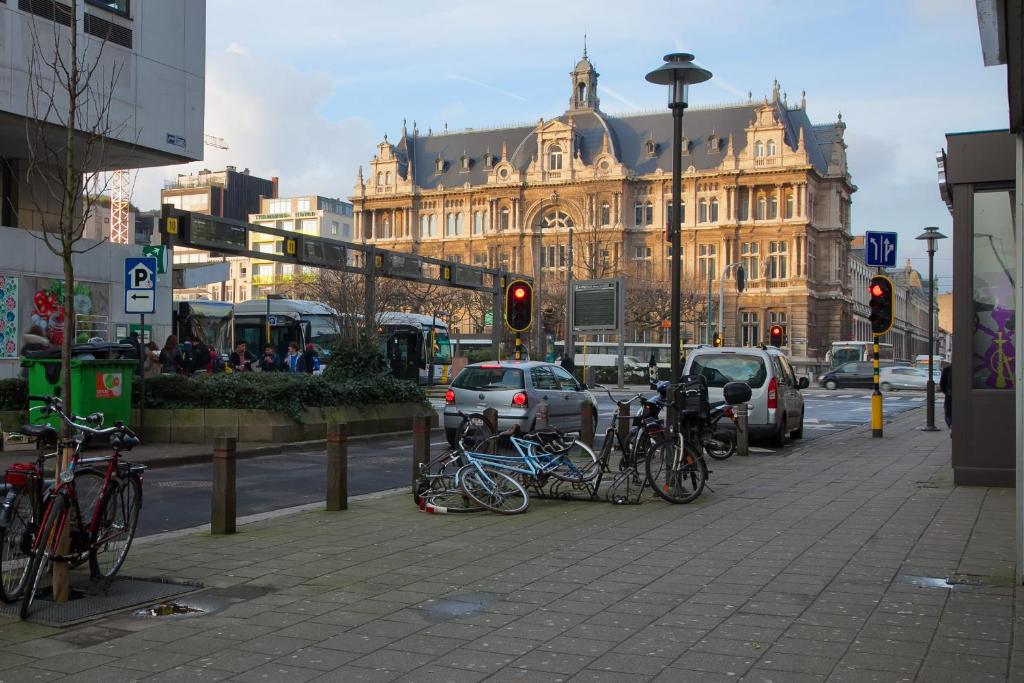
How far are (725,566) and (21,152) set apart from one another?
71.9ft

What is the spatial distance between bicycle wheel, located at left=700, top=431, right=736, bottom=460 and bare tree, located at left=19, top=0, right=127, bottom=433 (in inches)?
371

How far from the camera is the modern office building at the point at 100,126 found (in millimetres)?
21297

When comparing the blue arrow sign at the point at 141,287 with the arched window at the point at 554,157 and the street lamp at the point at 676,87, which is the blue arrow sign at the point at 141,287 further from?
the arched window at the point at 554,157

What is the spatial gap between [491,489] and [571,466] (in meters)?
1.11

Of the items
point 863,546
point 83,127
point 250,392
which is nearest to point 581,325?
point 250,392

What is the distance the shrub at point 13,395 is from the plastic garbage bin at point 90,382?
0.59 metres

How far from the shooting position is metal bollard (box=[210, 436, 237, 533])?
928 centimetres

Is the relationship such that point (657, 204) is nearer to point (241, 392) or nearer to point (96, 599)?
point (241, 392)

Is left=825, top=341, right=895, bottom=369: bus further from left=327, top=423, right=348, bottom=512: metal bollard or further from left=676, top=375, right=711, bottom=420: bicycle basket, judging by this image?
left=327, top=423, right=348, bottom=512: metal bollard

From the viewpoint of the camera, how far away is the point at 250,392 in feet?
60.8

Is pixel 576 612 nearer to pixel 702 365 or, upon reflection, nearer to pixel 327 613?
pixel 327 613

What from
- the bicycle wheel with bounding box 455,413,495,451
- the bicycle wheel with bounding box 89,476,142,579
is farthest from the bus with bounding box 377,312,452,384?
the bicycle wheel with bounding box 89,476,142,579

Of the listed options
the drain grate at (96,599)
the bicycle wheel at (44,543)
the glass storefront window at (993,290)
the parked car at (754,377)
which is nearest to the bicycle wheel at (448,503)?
the drain grate at (96,599)

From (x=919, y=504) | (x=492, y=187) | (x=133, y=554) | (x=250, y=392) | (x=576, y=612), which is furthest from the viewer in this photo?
(x=492, y=187)
